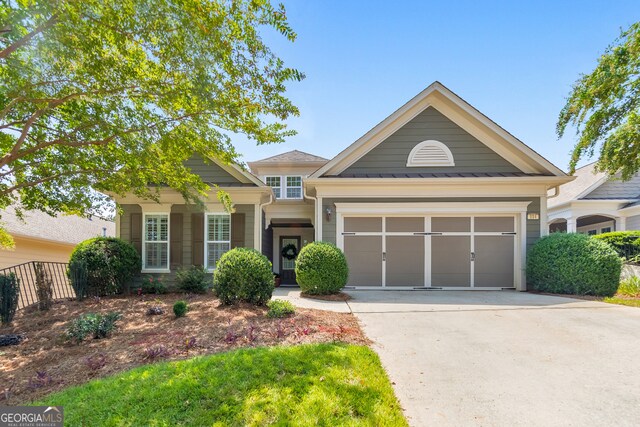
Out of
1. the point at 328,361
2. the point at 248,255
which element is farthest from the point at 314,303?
the point at 328,361

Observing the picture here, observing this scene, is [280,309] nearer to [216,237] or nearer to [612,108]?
[216,237]

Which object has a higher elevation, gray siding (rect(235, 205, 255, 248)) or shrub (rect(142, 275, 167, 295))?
gray siding (rect(235, 205, 255, 248))

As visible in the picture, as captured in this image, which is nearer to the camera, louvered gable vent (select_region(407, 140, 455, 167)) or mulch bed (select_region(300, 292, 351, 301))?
mulch bed (select_region(300, 292, 351, 301))

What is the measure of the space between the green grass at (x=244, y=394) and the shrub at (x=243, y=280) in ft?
8.54

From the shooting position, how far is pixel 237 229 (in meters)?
10.0

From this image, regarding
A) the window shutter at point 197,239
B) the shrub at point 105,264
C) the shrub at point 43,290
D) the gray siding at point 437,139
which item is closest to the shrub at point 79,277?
the shrub at point 105,264

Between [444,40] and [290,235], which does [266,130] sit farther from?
[290,235]

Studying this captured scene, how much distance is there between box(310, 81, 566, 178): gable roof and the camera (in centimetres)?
985

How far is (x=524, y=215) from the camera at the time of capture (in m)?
9.56

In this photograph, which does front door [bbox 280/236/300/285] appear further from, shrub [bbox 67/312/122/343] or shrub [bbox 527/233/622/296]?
shrub [bbox 67/312/122/343]

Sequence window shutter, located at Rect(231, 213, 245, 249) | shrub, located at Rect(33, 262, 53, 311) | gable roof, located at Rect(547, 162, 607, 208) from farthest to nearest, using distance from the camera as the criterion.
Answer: gable roof, located at Rect(547, 162, 607, 208) < window shutter, located at Rect(231, 213, 245, 249) < shrub, located at Rect(33, 262, 53, 311)

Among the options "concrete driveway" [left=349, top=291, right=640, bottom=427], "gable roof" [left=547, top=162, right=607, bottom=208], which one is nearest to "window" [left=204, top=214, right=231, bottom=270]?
"concrete driveway" [left=349, top=291, right=640, bottom=427]

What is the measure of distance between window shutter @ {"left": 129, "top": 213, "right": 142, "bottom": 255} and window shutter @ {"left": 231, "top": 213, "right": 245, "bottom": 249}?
115 inches

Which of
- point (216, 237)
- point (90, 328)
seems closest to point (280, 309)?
point (90, 328)
